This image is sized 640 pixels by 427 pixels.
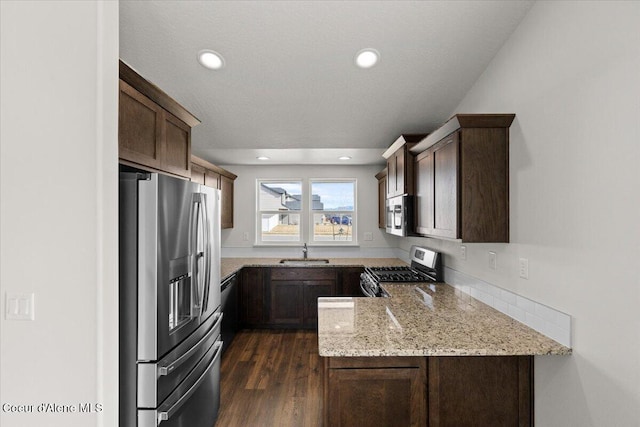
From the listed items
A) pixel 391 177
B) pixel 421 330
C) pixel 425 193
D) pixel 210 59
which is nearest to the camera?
pixel 421 330

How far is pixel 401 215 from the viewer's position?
2975 millimetres

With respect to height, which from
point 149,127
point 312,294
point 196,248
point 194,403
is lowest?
point 194,403

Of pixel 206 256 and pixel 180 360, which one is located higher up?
pixel 206 256

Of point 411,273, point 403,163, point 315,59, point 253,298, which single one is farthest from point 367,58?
point 253,298

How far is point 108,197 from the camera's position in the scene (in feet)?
4.85

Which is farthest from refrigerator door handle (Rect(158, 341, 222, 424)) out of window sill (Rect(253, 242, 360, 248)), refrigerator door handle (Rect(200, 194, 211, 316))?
window sill (Rect(253, 242, 360, 248))

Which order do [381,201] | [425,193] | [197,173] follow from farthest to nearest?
1. [381,201]
2. [197,173]
3. [425,193]

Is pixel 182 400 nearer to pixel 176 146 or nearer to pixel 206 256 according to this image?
pixel 206 256

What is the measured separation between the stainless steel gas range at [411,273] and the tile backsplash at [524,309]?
0.41 meters

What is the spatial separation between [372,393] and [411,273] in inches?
75.7

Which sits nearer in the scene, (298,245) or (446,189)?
(446,189)

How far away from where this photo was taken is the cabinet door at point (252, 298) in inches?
162

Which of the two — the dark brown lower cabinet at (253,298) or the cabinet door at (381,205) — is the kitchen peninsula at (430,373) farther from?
the cabinet door at (381,205)

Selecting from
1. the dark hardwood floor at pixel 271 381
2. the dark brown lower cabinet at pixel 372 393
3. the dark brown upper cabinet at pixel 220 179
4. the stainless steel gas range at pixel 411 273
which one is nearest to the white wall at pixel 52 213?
the dark brown lower cabinet at pixel 372 393
